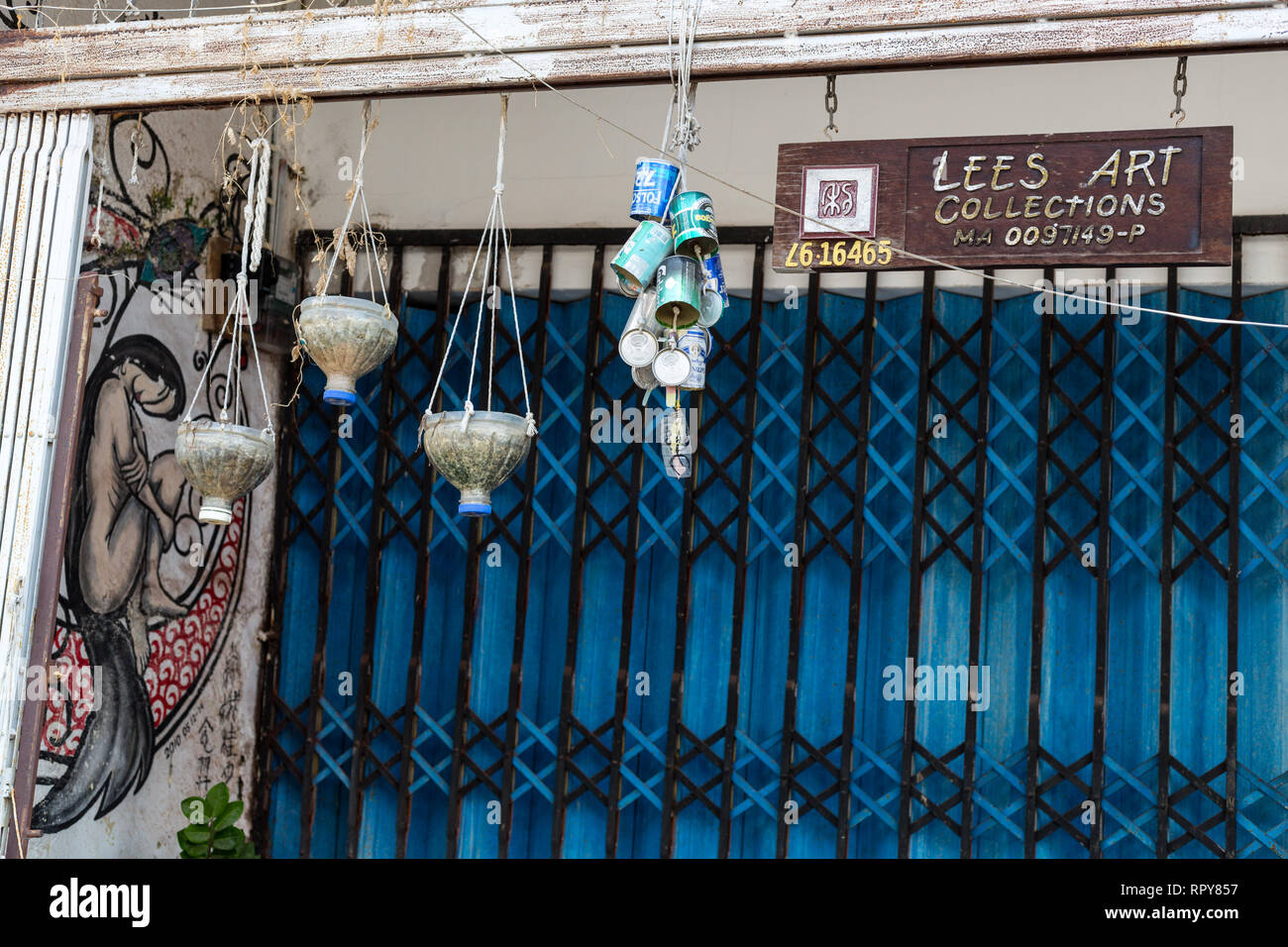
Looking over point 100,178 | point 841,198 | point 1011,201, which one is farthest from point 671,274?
point 100,178

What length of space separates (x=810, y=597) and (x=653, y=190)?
84.8 inches

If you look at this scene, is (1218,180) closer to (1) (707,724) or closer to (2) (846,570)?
(2) (846,570)

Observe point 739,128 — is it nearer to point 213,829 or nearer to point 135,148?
point 135,148

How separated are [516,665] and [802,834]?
1140 mm

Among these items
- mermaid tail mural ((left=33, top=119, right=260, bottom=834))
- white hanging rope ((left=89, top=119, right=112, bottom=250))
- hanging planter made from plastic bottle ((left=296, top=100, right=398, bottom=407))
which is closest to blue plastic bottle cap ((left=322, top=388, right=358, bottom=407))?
hanging planter made from plastic bottle ((left=296, top=100, right=398, bottom=407))

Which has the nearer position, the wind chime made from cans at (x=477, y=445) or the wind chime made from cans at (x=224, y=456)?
the wind chime made from cans at (x=477, y=445)

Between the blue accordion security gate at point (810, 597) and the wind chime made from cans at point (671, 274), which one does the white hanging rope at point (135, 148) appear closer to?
the blue accordion security gate at point (810, 597)

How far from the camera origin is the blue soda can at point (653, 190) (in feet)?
10.3

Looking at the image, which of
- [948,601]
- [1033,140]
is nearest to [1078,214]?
[1033,140]

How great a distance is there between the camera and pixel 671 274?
314 cm

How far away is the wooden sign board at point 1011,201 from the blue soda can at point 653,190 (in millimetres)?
297

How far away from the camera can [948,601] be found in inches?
191

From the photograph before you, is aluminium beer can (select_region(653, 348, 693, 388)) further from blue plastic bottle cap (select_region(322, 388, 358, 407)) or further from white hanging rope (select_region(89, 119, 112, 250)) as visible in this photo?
white hanging rope (select_region(89, 119, 112, 250))

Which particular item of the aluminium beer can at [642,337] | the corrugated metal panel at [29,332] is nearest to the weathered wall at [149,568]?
the corrugated metal panel at [29,332]
